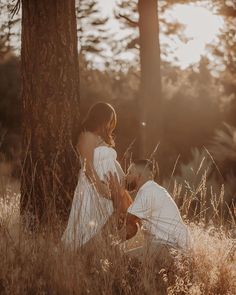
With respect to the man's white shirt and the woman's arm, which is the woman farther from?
the man's white shirt

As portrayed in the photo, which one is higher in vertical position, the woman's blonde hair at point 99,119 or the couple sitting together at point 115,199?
the woman's blonde hair at point 99,119

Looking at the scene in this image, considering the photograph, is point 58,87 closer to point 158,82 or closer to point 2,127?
point 158,82

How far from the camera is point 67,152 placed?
7.10 m

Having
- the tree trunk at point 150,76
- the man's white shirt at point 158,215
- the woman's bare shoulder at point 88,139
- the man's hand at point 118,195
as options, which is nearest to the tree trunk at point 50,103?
the woman's bare shoulder at point 88,139

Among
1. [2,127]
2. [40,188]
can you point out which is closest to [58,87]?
[40,188]

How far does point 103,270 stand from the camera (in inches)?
202

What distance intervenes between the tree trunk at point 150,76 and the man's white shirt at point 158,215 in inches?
321

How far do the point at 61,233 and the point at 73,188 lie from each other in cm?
76

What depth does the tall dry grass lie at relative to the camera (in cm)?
506

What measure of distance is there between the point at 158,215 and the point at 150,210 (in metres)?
0.20

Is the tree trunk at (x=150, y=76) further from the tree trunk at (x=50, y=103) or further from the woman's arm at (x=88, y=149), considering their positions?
the woman's arm at (x=88, y=149)

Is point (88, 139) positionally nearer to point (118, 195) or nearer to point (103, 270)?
point (118, 195)

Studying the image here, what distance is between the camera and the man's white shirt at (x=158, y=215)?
245 inches

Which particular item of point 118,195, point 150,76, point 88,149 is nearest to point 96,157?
point 88,149
